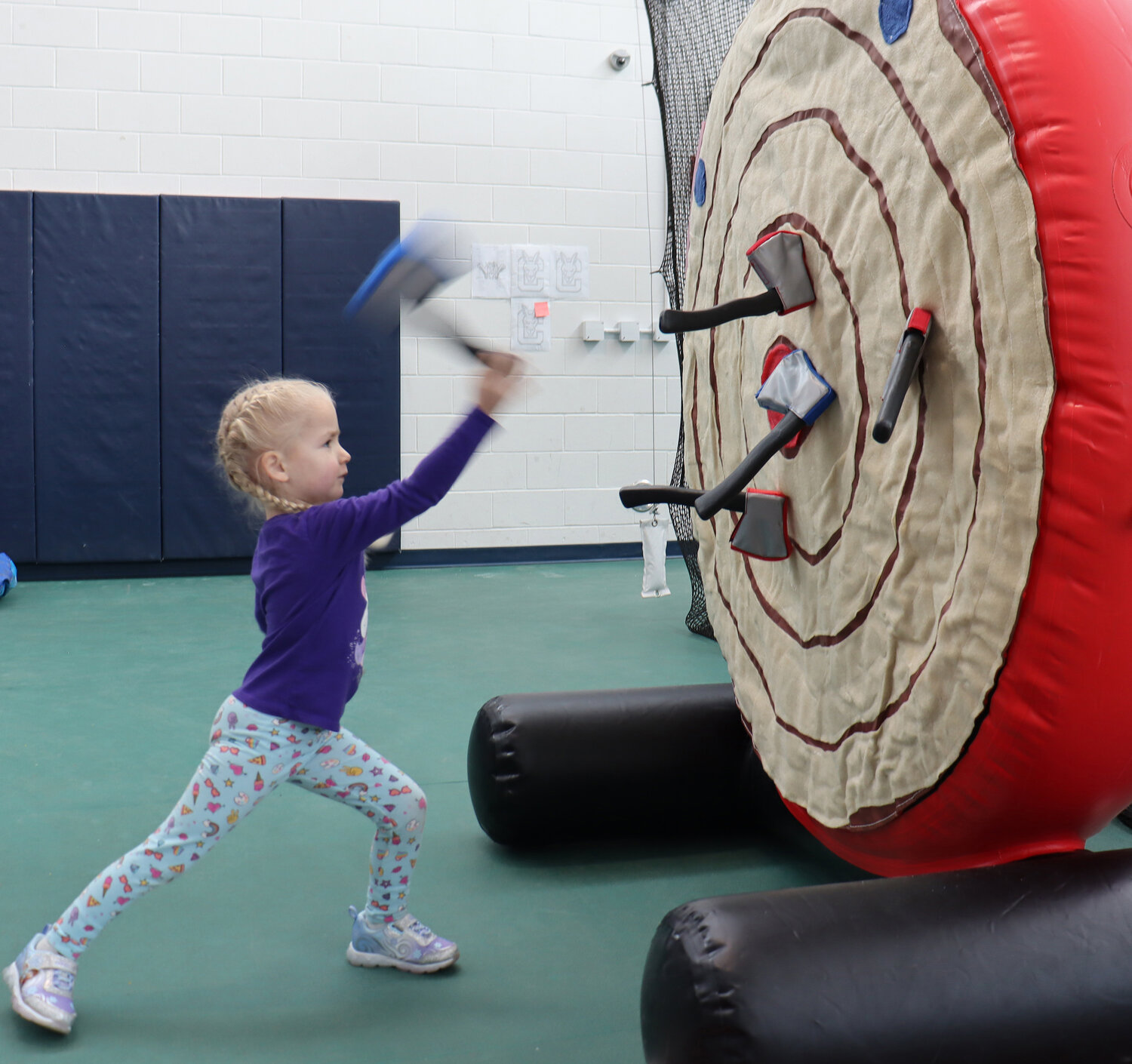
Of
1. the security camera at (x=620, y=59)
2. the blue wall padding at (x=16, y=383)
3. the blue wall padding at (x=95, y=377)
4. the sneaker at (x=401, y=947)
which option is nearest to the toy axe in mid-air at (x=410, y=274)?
the sneaker at (x=401, y=947)

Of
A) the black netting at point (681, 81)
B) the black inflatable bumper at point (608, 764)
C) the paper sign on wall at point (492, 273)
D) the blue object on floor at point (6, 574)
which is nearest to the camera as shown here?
the black inflatable bumper at point (608, 764)

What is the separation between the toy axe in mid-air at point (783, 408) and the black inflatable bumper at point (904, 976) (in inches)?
17.5

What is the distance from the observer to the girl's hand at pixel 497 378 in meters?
1.41

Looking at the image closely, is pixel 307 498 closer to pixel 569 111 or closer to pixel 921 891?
pixel 921 891

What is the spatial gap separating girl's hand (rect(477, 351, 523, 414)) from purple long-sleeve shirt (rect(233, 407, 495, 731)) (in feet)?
0.15

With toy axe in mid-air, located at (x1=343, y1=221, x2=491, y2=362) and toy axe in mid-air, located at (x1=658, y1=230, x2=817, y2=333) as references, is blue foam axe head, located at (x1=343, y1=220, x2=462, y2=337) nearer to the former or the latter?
toy axe in mid-air, located at (x1=343, y1=221, x2=491, y2=362)

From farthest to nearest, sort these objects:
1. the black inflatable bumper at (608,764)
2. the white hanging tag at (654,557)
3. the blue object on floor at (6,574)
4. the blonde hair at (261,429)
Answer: the blue object on floor at (6,574) < the white hanging tag at (654,557) < the black inflatable bumper at (608,764) < the blonde hair at (261,429)

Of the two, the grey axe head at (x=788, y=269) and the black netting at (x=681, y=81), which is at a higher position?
the black netting at (x=681, y=81)

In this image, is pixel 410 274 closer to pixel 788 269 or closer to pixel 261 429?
pixel 261 429

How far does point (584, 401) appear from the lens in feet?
20.1

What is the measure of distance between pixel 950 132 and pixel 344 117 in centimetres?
510

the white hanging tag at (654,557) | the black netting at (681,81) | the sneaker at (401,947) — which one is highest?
the black netting at (681,81)

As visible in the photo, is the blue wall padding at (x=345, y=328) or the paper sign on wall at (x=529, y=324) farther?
the paper sign on wall at (x=529, y=324)

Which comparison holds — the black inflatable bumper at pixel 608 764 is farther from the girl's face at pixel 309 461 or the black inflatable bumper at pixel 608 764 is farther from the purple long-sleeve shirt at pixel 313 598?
the girl's face at pixel 309 461
